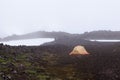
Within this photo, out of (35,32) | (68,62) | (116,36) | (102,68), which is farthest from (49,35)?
(102,68)

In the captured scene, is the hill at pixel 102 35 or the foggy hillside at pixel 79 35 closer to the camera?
the hill at pixel 102 35

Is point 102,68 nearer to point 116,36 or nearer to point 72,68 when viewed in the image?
point 72,68

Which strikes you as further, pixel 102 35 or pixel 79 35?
pixel 79 35

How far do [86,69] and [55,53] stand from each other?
20.0m

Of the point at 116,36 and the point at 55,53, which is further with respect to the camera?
the point at 116,36

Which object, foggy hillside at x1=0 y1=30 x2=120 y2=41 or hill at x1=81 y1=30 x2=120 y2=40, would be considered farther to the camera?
foggy hillside at x1=0 y1=30 x2=120 y2=41

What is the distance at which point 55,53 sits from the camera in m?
63.0

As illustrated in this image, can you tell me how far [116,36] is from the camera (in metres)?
115

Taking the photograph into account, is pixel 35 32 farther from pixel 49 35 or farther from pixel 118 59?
pixel 118 59

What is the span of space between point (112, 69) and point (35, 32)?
3936 inches

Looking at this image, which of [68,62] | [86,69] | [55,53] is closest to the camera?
[86,69]

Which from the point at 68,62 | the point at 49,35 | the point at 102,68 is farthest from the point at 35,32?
the point at 102,68

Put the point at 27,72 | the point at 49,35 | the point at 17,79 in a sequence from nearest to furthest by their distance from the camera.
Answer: the point at 17,79, the point at 27,72, the point at 49,35

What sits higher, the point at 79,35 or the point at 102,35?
the point at 79,35
